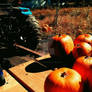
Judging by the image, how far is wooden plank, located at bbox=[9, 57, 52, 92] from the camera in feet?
3.96

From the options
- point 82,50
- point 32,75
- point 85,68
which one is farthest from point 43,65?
point 85,68

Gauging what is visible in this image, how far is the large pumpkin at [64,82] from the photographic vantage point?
924mm

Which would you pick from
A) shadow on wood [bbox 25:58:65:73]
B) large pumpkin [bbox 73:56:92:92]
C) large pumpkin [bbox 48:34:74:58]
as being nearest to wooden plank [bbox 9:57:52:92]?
shadow on wood [bbox 25:58:65:73]

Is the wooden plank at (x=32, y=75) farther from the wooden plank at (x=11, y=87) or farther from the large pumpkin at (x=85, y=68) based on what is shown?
the large pumpkin at (x=85, y=68)

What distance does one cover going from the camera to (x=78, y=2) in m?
20.9

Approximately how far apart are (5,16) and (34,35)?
3.00ft

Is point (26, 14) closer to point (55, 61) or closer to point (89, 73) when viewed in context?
point (55, 61)

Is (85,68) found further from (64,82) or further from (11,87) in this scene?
(11,87)

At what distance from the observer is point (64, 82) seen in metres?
0.93

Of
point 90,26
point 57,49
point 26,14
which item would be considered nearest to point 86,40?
point 57,49

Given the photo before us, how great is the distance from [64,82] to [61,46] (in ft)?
2.26

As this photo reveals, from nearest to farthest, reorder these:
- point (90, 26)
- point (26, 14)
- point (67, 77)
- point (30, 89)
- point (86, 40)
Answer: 1. point (67, 77)
2. point (30, 89)
3. point (86, 40)
4. point (26, 14)
5. point (90, 26)

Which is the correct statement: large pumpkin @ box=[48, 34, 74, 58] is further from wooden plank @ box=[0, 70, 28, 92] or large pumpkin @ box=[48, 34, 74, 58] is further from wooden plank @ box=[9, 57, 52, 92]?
wooden plank @ box=[0, 70, 28, 92]

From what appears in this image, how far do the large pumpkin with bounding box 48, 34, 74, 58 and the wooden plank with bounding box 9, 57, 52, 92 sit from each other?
0.22 m
